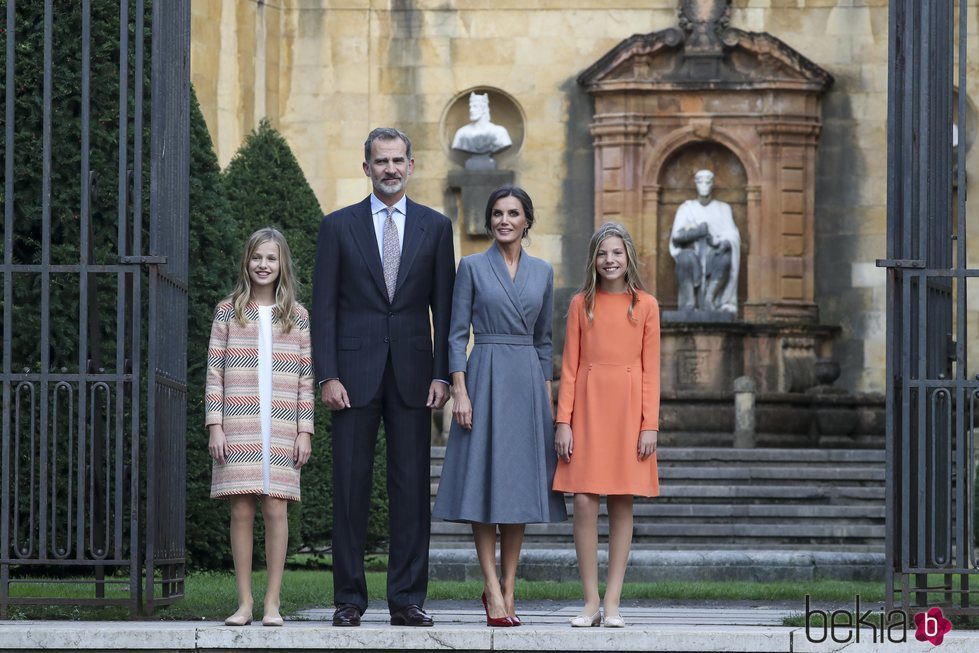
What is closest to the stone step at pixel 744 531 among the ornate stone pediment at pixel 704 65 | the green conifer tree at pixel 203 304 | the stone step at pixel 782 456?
the stone step at pixel 782 456

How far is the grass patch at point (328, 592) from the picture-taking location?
28.9ft

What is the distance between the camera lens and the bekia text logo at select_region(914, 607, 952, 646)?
7715mm

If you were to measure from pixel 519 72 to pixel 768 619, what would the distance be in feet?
47.2

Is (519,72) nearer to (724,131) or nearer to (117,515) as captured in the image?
(724,131)

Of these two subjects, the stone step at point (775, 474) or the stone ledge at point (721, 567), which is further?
the stone step at point (775, 474)

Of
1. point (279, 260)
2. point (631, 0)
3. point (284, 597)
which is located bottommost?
point (284, 597)

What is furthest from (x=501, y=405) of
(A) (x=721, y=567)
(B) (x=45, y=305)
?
(A) (x=721, y=567)

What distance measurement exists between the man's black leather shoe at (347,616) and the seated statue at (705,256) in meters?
14.2

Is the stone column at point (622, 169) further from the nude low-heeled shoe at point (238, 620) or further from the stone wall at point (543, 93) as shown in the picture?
the nude low-heeled shoe at point (238, 620)

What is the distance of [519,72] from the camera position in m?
22.8

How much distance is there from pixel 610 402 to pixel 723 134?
14.3 m

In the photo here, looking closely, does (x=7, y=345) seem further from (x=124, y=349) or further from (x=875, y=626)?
(x=875, y=626)

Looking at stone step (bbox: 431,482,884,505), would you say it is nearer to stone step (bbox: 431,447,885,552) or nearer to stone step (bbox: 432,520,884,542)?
stone step (bbox: 431,447,885,552)

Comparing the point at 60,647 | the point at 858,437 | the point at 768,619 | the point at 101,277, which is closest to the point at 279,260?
the point at 60,647
